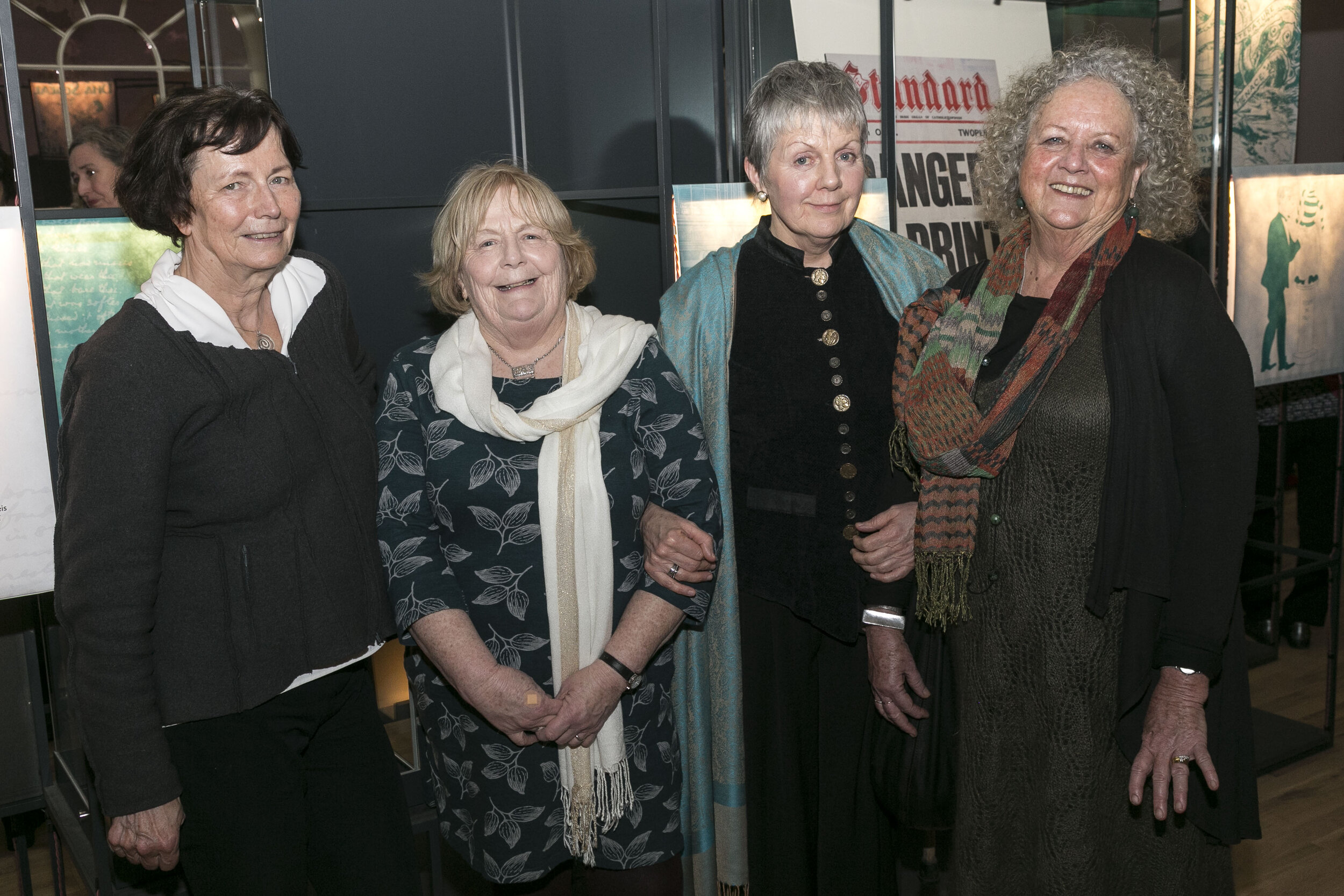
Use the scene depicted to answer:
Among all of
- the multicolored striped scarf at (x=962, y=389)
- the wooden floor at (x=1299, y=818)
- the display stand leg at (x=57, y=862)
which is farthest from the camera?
the wooden floor at (x=1299, y=818)

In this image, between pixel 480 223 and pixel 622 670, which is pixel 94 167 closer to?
pixel 480 223

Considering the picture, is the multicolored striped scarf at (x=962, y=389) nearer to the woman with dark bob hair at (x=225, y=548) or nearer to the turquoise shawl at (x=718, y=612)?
the turquoise shawl at (x=718, y=612)

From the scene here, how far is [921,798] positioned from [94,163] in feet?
7.94

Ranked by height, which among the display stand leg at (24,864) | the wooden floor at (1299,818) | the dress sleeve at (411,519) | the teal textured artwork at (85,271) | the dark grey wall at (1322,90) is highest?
the dark grey wall at (1322,90)

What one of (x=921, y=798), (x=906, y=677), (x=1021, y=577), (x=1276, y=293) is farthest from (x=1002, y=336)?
(x=1276, y=293)

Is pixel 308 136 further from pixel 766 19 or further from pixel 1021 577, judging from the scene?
pixel 1021 577

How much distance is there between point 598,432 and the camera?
1.97m

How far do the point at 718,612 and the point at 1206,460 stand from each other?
40.5 inches

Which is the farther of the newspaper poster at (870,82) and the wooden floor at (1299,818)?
the newspaper poster at (870,82)

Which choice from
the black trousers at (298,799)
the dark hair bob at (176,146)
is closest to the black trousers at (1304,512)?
the black trousers at (298,799)

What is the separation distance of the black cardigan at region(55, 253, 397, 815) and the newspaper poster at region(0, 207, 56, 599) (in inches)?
23.2

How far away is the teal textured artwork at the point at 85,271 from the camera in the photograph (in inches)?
85.0

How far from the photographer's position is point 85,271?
86.4 inches

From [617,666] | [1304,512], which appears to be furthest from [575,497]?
[1304,512]
